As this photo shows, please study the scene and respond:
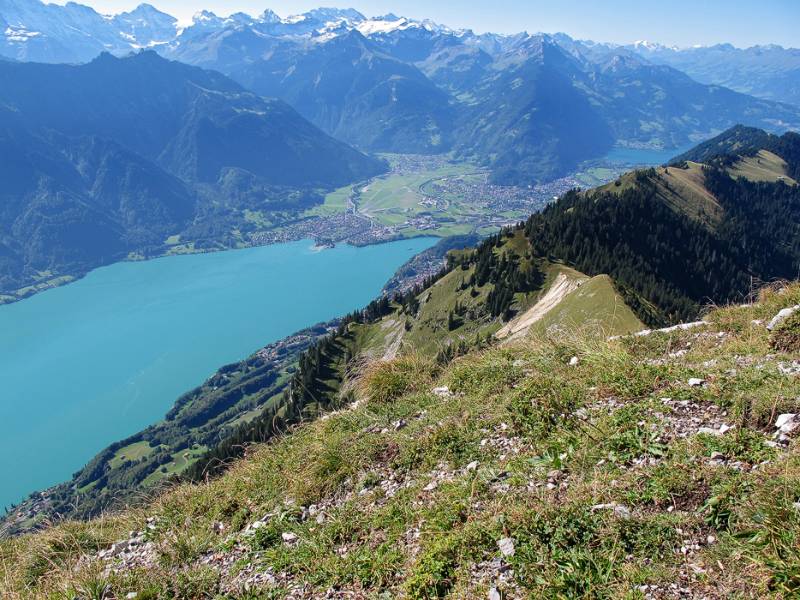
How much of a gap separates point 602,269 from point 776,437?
72.8 metres

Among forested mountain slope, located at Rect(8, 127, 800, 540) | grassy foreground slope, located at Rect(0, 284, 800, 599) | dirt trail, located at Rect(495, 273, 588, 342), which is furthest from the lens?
forested mountain slope, located at Rect(8, 127, 800, 540)

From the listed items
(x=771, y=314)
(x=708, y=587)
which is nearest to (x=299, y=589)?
(x=708, y=587)

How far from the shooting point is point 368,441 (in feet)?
32.4

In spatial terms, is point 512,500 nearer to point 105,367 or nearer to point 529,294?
point 529,294

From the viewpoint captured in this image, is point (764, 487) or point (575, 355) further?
point (575, 355)

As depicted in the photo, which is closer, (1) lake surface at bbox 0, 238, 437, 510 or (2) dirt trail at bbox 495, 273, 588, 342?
(2) dirt trail at bbox 495, 273, 588, 342

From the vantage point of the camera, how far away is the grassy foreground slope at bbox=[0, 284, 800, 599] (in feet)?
18.1

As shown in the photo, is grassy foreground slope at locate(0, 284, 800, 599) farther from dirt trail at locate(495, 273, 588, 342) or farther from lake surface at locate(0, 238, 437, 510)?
lake surface at locate(0, 238, 437, 510)

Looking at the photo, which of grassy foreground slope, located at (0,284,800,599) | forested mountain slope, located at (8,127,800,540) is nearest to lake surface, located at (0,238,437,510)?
forested mountain slope, located at (8,127,800,540)

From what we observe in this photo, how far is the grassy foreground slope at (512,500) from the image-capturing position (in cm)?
552

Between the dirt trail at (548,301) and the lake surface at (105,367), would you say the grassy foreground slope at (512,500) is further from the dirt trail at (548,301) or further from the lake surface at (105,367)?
the lake surface at (105,367)

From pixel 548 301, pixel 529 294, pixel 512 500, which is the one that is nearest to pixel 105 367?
pixel 529 294

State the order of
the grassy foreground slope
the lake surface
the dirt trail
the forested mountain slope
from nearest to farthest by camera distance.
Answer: the grassy foreground slope
the dirt trail
the forested mountain slope
the lake surface

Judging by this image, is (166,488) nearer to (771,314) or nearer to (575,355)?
(575,355)
